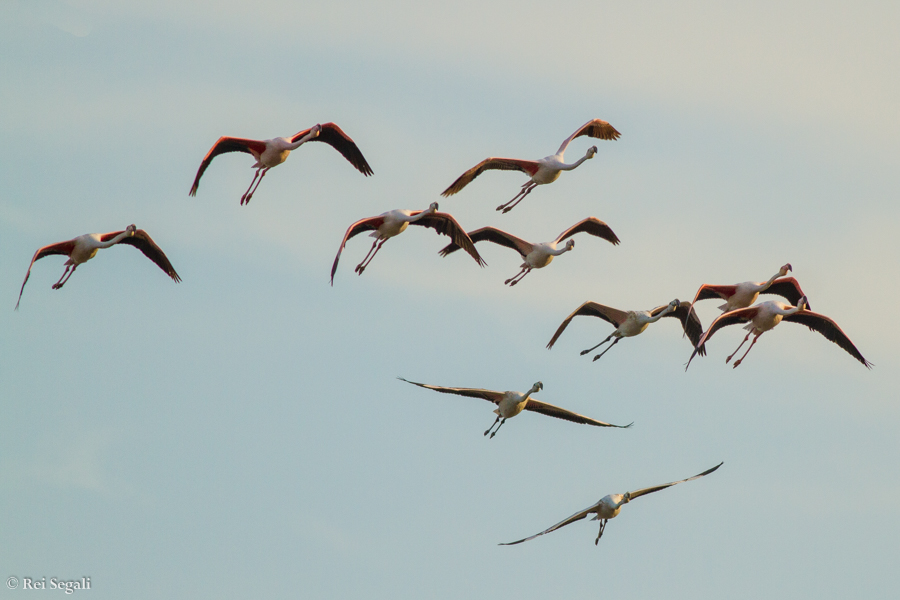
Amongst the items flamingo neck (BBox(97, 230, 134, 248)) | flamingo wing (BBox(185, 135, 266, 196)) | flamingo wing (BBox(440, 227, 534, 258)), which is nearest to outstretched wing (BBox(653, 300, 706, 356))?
Answer: flamingo wing (BBox(440, 227, 534, 258))

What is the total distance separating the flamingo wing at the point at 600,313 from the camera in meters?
35.0

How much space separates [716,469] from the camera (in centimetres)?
3375

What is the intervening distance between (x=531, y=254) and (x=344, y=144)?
225 inches

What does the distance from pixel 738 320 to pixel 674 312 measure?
171 cm

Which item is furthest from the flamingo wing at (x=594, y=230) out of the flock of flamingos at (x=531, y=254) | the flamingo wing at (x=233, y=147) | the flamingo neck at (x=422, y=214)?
the flamingo wing at (x=233, y=147)

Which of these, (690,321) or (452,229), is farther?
(690,321)

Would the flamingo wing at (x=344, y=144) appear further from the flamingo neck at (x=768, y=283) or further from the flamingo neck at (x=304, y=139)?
the flamingo neck at (x=768, y=283)

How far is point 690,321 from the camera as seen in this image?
37.2 meters

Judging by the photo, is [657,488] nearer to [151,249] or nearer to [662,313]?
[662,313]

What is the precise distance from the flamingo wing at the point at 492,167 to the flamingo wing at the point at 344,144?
2957 millimetres

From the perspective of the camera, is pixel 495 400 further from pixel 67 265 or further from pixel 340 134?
pixel 67 265

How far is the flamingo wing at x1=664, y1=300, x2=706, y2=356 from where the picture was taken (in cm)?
3647

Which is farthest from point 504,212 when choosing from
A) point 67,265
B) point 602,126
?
point 67,265

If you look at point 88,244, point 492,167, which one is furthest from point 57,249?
point 492,167
